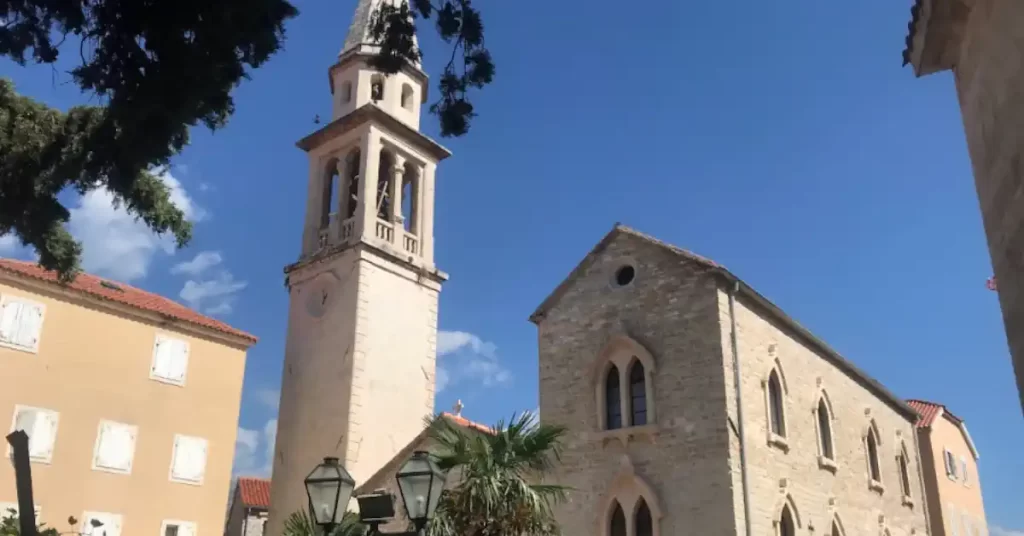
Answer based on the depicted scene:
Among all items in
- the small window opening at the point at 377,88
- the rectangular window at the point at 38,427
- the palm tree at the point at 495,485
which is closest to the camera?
the palm tree at the point at 495,485

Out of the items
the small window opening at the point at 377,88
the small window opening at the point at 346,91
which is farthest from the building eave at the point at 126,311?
the small window opening at the point at 377,88

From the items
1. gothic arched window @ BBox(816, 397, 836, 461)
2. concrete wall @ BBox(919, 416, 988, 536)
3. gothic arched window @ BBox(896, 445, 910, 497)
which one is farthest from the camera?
concrete wall @ BBox(919, 416, 988, 536)

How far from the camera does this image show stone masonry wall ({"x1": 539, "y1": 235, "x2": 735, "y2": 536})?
52.5ft

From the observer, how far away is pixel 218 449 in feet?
79.0

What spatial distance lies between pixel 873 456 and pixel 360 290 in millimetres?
14577

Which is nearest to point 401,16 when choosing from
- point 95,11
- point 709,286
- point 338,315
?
point 95,11

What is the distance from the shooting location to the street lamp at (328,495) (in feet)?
25.3

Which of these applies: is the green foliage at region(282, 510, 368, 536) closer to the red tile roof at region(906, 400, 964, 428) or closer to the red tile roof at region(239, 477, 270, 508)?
the red tile roof at region(906, 400, 964, 428)

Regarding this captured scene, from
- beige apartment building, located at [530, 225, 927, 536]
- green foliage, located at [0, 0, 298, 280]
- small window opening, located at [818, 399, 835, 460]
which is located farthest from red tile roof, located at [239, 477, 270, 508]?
green foliage, located at [0, 0, 298, 280]

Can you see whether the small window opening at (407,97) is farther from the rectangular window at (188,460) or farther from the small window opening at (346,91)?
the rectangular window at (188,460)

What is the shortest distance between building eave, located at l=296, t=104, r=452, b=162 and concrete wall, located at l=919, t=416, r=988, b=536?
1830cm

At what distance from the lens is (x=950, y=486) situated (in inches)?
1120

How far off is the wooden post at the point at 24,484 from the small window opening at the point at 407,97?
85.1 feet

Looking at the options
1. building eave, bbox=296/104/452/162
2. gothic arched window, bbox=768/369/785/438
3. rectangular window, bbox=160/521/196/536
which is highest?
building eave, bbox=296/104/452/162
